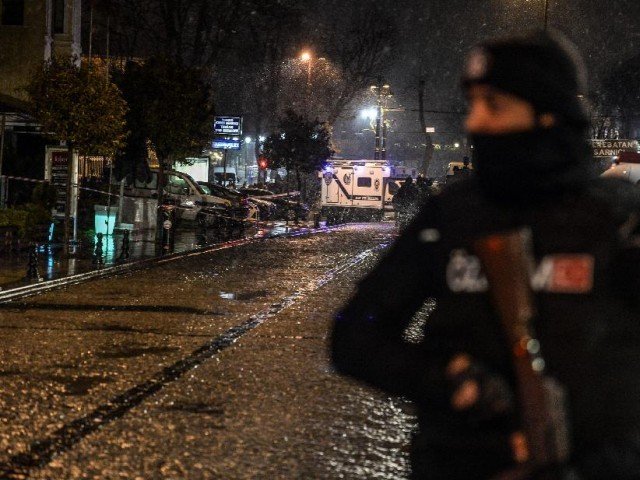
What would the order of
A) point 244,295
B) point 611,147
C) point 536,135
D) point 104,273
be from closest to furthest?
point 536,135, point 244,295, point 104,273, point 611,147

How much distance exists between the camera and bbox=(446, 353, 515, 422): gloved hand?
2.09 metres

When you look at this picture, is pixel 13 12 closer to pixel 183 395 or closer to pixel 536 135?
pixel 183 395

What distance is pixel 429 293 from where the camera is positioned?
243cm

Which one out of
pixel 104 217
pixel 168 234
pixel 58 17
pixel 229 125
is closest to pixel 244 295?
pixel 168 234

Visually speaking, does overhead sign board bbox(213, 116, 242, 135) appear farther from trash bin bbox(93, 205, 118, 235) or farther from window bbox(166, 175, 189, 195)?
trash bin bbox(93, 205, 118, 235)

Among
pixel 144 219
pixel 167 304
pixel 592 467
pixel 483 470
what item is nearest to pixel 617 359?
pixel 592 467

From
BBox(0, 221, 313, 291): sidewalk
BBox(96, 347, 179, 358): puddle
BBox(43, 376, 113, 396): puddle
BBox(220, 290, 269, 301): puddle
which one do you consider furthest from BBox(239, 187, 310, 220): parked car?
BBox(43, 376, 113, 396): puddle

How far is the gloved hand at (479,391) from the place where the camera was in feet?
6.85

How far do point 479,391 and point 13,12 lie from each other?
3256cm

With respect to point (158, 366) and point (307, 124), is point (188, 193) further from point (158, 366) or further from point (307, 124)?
point (158, 366)

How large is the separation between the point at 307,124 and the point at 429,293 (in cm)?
4806

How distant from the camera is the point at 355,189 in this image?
47.7m

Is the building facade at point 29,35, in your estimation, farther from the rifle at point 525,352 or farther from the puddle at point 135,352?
the rifle at point 525,352

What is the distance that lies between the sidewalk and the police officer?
13053 millimetres
